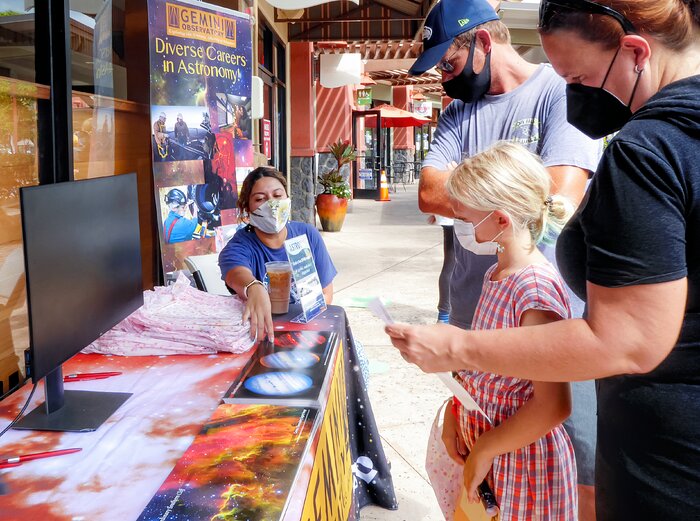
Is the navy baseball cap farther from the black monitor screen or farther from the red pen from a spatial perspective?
the red pen

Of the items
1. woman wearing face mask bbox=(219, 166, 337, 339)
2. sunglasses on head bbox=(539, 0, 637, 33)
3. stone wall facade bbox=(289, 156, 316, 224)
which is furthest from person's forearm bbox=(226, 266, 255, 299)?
stone wall facade bbox=(289, 156, 316, 224)

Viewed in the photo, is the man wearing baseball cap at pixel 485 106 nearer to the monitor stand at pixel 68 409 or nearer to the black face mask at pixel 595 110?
the black face mask at pixel 595 110

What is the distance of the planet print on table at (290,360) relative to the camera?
1.77 metres

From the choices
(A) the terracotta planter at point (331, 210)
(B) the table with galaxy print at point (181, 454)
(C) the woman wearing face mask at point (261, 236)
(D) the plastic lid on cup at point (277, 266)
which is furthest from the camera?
(A) the terracotta planter at point (331, 210)

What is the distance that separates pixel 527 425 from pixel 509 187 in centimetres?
56

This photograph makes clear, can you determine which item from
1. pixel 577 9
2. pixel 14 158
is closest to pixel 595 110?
pixel 577 9

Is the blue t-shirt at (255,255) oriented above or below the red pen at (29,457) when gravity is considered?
above

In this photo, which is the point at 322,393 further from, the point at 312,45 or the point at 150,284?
the point at 312,45

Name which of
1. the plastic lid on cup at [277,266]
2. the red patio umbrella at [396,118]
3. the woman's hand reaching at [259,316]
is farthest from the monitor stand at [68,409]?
the red patio umbrella at [396,118]

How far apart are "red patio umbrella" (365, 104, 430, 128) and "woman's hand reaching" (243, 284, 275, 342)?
52.8ft

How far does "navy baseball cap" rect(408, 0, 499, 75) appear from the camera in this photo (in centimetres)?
211

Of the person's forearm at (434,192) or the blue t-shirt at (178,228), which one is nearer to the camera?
the person's forearm at (434,192)

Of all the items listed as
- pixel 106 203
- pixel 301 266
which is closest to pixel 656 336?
pixel 106 203

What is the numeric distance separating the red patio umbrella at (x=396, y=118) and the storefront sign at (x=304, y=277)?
625 inches
